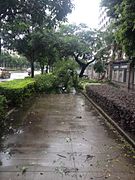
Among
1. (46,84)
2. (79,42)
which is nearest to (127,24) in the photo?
(46,84)

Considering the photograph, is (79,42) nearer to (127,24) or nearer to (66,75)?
(66,75)

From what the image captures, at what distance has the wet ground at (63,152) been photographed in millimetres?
5711

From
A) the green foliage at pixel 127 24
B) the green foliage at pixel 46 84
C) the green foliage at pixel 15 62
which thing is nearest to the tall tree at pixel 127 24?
the green foliage at pixel 127 24

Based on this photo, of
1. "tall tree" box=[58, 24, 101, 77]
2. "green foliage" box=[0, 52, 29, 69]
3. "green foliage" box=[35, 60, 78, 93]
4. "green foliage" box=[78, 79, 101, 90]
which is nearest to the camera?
"green foliage" box=[35, 60, 78, 93]

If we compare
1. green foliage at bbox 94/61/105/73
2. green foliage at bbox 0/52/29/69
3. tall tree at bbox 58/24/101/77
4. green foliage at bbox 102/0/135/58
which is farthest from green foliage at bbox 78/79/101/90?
green foliage at bbox 0/52/29/69

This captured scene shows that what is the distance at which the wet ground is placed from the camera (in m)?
5.71

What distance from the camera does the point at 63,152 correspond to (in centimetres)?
711

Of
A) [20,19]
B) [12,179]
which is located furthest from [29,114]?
[12,179]

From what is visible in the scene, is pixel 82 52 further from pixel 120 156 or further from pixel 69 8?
pixel 120 156

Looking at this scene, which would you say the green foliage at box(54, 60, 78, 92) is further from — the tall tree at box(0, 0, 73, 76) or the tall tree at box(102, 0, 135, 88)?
the tall tree at box(0, 0, 73, 76)

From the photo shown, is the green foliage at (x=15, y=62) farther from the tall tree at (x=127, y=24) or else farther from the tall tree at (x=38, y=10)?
the tall tree at (x=38, y=10)

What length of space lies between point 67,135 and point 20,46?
67.7ft

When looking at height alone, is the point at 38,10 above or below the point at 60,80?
above

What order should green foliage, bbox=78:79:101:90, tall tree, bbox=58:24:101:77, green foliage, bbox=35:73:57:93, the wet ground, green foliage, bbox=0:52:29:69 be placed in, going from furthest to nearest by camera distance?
1. green foliage, bbox=0:52:29:69
2. tall tree, bbox=58:24:101:77
3. green foliage, bbox=78:79:101:90
4. green foliage, bbox=35:73:57:93
5. the wet ground
